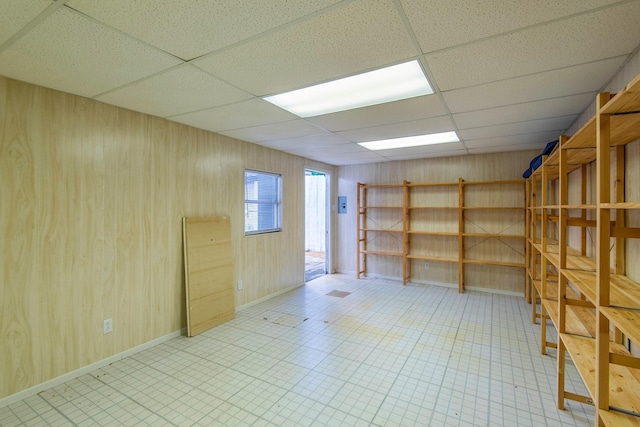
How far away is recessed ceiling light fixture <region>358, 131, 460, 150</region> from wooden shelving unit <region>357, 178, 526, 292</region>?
1.14 m

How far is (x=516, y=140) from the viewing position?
4031 millimetres

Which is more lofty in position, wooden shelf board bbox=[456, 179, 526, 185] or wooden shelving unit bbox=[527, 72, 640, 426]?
wooden shelf board bbox=[456, 179, 526, 185]

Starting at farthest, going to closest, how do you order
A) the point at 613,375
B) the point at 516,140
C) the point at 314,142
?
the point at 314,142 < the point at 516,140 < the point at 613,375

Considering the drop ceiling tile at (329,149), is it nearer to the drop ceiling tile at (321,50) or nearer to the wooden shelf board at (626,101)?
the drop ceiling tile at (321,50)

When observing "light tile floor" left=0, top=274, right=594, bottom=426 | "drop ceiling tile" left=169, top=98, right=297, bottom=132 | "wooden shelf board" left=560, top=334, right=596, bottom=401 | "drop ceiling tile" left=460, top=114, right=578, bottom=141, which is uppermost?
"drop ceiling tile" left=169, top=98, right=297, bottom=132

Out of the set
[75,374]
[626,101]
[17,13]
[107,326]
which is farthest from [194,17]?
[75,374]

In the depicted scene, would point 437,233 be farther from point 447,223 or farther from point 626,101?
point 626,101

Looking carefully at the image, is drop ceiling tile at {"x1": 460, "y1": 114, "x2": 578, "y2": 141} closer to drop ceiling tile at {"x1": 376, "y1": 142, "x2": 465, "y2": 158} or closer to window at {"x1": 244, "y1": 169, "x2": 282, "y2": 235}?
drop ceiling tile at {"x1": 376, "y1": 142, "x2": 465, "y2": 158}

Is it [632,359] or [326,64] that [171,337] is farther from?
[632,359]

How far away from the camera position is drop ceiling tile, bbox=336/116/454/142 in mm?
3150

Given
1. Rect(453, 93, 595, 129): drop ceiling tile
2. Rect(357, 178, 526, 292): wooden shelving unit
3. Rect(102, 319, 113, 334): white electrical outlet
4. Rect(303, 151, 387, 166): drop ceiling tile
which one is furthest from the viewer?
Rect(303, 151, 387, 166): drop ceiling tile

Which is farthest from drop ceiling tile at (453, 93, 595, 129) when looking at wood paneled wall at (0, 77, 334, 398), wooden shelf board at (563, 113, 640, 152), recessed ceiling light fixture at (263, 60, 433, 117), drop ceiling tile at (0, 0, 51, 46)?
drop ceiling tile at (0, 0, 51, 46)

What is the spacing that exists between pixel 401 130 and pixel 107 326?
360 centimetres

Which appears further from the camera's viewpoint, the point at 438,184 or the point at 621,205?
the point at 438,184
